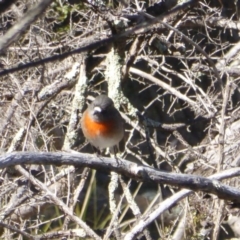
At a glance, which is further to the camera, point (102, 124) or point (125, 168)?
point (102, 124)

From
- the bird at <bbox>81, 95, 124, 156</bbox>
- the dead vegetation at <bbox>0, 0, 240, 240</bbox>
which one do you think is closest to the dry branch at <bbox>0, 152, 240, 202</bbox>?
the dead vegetation at <bbox>0, 0, 240, 240</bbox>

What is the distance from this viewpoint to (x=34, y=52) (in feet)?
14.9

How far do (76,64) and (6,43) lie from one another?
373 cm

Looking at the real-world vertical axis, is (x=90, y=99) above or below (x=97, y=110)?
above

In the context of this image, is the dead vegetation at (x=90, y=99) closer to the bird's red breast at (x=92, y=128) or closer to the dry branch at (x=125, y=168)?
the bird's red breast at (x=92, y=128)

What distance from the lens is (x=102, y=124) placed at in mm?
4473

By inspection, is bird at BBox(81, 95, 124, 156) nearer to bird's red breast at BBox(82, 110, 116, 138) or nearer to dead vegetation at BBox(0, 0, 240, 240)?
bird's red breast at BBox(82, 110, 116, 138)

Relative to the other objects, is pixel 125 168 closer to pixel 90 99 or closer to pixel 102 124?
pixel 102 124

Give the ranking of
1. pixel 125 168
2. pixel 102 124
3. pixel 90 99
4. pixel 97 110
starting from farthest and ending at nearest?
pixel 90 99 → pixel 102 124 → pixel 97 110 → pixel 125 168

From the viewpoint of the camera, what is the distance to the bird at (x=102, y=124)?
432 cm

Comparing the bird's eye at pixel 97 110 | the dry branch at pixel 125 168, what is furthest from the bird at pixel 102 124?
the dry branch at pixel 125 168

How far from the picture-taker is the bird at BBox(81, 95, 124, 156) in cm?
432

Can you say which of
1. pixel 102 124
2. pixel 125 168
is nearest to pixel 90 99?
pixel 102 124

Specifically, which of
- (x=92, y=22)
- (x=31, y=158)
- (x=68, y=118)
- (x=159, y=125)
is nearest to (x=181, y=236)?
(x=159, y=125)
